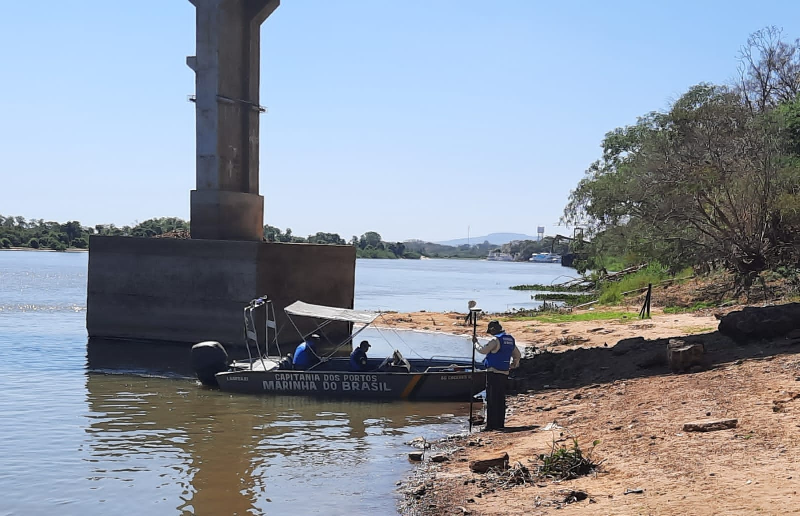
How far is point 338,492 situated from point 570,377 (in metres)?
8.45

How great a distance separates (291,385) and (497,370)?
5.43 meters

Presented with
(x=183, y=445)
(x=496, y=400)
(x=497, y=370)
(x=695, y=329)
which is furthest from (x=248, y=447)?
(x=695, y=329)

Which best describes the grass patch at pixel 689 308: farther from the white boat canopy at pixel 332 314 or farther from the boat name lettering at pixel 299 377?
the boat name lettering at pixel 299 377

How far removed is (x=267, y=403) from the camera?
18156 mm

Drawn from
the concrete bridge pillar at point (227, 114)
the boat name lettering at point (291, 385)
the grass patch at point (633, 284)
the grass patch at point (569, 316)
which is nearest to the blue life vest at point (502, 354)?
the boat name lettering at point (291, 385)

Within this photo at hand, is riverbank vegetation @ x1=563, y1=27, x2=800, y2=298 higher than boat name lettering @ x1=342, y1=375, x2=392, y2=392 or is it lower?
higher

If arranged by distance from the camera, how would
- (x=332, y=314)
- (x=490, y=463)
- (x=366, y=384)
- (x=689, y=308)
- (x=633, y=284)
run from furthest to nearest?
(x=633, y=284) < (x=689, y=308) < (x=332, y=314) < (x=366, y=384) < (x=490, y=463)

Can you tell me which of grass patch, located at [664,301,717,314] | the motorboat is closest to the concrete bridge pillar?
the motorboat

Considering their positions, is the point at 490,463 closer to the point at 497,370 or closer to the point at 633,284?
the point at 497,370

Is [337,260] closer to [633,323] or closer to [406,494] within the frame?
[633,323]

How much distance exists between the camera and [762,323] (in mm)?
16469

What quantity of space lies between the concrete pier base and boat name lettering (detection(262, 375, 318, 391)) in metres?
8.67

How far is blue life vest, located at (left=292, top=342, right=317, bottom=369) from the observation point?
19.2 m

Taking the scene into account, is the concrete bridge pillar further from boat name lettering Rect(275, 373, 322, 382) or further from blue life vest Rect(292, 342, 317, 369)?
boat name lettering Rect(275, 373, 322, 382)
